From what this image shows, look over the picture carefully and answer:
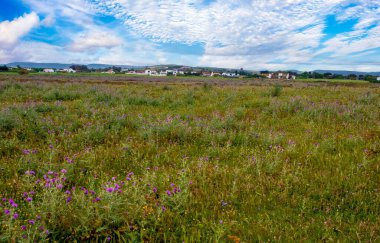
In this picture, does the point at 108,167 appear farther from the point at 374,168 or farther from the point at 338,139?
the point at 338,139

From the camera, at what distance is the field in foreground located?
7.04 ft

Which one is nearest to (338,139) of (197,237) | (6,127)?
(197,237)

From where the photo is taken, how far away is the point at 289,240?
2.12 meters

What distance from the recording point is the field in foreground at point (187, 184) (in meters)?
2.14

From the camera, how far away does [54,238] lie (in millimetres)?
1972

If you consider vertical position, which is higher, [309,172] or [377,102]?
[377,102]

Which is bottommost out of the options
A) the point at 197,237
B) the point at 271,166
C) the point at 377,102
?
the point at 197,237

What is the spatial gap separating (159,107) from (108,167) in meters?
6.15

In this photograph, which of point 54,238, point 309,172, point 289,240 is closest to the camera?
point 54,238

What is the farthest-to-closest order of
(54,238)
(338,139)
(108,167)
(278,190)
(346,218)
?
(338,139) < (108,167) < (278,190) < (346,218) < (54,238)

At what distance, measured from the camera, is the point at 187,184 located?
2881mm

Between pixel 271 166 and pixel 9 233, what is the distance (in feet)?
10.7

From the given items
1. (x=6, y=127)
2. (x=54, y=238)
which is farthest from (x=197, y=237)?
(x=6, y=127)

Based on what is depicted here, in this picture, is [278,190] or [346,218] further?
[278,190]
